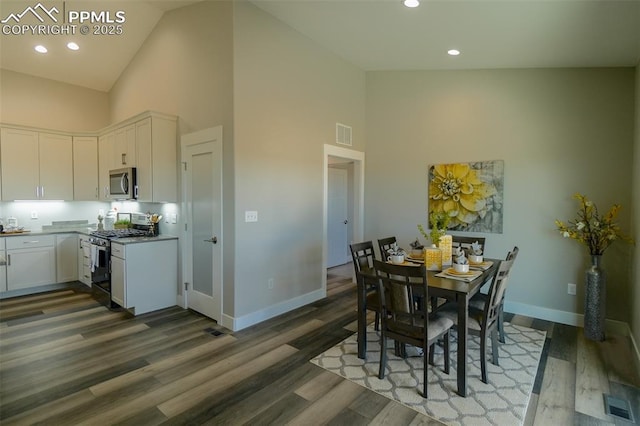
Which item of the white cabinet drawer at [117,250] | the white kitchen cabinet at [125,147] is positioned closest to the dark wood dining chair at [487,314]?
→ the white cabinet drawer at [117,250]

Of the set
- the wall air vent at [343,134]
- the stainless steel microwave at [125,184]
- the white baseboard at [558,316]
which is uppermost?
the wall air vent at [343,134]

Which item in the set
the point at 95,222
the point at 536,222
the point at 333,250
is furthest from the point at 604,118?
the point at 95,222

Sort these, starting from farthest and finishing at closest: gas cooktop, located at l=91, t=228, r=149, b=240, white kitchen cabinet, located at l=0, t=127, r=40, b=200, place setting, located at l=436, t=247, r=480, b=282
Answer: white kitchen cabinet, located at l=0, t=127, r=40, b=200
gas cooktop, located at l=91, t=228, r=149, b=240
place setting, located at l=436, t=247, r=480, b=282

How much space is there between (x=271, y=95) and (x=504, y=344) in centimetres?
365

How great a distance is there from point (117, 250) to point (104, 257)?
0.39m

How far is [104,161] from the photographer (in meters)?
5.25

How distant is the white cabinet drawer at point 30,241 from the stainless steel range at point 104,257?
0.86 meters

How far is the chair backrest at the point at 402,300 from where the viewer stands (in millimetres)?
2389

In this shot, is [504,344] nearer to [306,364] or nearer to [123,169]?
[306,364]

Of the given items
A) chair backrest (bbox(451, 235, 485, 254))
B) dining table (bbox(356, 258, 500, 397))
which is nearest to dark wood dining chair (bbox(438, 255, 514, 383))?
dining table (bbox(356, 258, 500, 397))

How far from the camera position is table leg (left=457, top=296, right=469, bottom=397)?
2.40 meters

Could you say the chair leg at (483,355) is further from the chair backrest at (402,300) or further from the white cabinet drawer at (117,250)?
the white cabinet drawer at (117,250)

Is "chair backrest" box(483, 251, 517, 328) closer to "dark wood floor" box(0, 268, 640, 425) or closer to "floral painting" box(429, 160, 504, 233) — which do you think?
"dark wood floor" box(0, 268, 640, 425)

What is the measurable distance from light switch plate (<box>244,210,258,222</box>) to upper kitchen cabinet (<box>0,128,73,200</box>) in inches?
148
